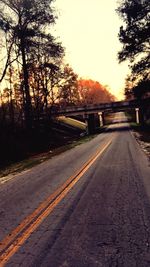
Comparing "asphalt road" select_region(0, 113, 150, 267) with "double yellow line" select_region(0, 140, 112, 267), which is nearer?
"asphalt road" select_region(0, 113, 150, 267)

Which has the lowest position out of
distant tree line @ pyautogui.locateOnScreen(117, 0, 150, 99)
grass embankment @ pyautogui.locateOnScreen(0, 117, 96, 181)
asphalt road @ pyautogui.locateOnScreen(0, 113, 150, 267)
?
grass embankment @ pyautogui.locateOnScreen(0, 117, 96, 181)

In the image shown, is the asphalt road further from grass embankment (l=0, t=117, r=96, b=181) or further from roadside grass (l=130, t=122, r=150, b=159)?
roadside grass (l=130, t=122, r=150, b=159)

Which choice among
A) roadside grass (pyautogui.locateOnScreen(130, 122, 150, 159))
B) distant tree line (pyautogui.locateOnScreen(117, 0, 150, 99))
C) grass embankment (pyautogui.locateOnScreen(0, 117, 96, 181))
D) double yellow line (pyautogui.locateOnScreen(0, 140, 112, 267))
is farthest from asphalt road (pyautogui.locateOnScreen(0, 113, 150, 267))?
distant tree line (pyautogui.locateOnScreen(117, 0, 150, 99))

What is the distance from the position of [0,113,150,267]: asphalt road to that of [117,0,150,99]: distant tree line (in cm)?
2250

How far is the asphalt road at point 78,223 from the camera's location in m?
4.62

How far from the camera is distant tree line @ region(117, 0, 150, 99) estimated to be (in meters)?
29.7

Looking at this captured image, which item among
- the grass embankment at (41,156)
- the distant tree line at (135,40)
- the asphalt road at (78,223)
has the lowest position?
the grass embankment at (41,156)

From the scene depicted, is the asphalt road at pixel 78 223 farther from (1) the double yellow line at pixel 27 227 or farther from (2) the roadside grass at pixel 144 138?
(2) the roadside grass at pixel 144 138

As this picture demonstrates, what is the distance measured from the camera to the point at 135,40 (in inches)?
1234

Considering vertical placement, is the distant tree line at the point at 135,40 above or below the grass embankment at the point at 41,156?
above

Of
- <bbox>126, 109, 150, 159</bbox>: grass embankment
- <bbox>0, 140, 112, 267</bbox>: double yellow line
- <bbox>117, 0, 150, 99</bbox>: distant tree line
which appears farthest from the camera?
<bbox>117, 0, 150, 99</bbox>: distant tree line

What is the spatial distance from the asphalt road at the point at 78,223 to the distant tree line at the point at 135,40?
22498mm

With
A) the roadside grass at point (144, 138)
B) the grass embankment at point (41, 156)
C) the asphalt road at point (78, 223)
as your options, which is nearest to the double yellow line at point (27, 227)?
the asphalt road at point (78, 223)

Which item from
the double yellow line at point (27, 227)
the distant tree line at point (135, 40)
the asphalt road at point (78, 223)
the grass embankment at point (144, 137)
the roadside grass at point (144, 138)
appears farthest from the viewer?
the distant tree line at point (135, 40)
